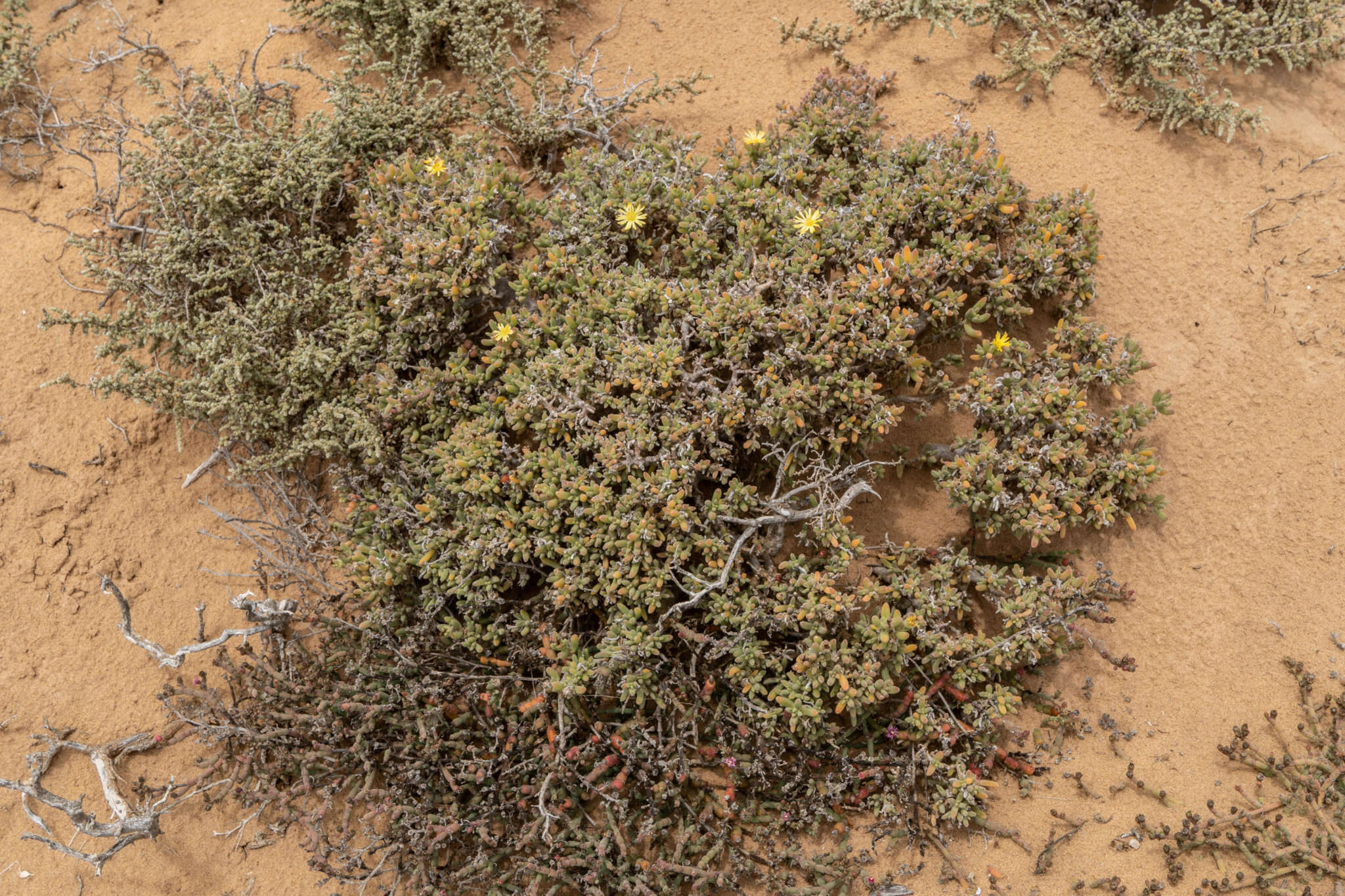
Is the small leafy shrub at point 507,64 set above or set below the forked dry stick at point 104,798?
above

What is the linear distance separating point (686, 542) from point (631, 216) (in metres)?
1.50

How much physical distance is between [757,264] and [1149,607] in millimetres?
2342

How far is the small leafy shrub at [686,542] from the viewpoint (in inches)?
137

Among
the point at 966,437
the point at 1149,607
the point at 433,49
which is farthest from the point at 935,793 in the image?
the point at 433,49

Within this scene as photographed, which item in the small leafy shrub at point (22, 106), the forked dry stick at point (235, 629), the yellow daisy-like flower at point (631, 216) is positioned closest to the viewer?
the forked dry stick at point (235, 629)

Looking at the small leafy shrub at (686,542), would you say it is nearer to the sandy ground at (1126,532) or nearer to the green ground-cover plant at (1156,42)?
the sandy ground at (1126,532)

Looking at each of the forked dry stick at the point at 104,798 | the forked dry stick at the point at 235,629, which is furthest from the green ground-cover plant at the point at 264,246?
the forked dry stick at the point at 104,798

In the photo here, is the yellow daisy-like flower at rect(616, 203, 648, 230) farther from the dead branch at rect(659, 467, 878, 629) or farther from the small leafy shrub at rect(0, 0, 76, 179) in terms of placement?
the small leafy shrub at rect(0, 0, 76, 179)

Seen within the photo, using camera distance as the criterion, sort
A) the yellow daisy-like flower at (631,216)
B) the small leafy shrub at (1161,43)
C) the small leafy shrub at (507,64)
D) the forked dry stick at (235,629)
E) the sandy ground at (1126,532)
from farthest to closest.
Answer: the small leafy shrub at (507,64) < the small leafy shrub at (1161,43) < the yellow daisy-like flower at (631,216) < the sandy ground at (1126,532) < the forked dry stick at (235,629)

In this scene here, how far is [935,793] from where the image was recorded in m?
3.54

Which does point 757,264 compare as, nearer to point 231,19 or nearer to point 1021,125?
point 1021,125

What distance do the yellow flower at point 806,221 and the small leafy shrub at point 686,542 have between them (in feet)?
0.06

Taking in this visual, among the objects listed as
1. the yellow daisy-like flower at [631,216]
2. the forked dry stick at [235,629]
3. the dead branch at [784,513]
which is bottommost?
the forked dry stick at [235,629]

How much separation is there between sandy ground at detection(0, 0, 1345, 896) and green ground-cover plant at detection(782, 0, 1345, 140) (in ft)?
0.37
